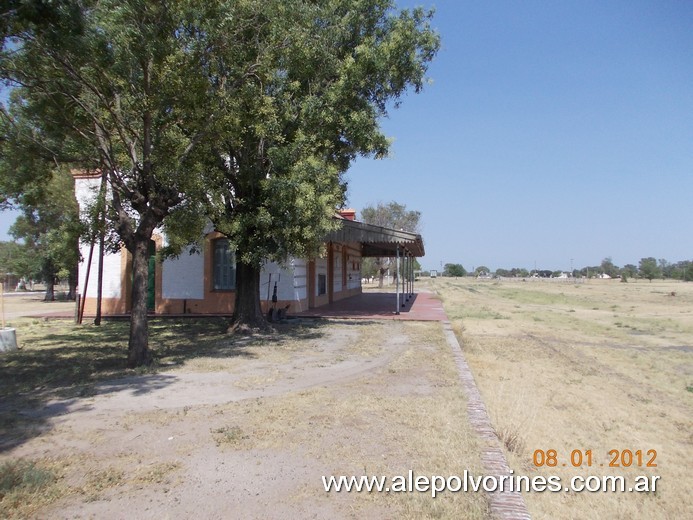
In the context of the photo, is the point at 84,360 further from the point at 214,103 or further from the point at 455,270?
the point at 455,270

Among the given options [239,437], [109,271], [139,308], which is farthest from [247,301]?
[239,437]

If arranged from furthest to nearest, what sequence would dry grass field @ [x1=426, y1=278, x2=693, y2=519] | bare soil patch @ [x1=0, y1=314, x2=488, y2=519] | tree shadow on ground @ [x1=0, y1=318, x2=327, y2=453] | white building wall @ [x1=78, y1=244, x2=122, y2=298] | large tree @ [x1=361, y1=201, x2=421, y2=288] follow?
1. large tree @ [x1=361, y1=201, x2=421, y2=288]
2. white building wall @ [x1=78, y1=244, x2=122, y2=298]
3. tree shadow on ground @ [x1=0, y1=318, x2=327, y2=453]
4. dry grass field @ [x1=426, y1=278, x2=693, y2=519]
5. bare soil patch @ [x1=0, y1=314, x2=488, y2=519]

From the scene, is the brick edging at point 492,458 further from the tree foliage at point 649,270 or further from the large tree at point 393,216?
the tree foliage at point 649,270

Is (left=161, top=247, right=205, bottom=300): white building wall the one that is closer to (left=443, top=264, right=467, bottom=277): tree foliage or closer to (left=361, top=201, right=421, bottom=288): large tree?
(left=361, top=201, right=421, bottom=288): large tree

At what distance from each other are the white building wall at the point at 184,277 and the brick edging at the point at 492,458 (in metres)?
12.5

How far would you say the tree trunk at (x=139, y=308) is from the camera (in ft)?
28.4

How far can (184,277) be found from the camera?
18484 mm

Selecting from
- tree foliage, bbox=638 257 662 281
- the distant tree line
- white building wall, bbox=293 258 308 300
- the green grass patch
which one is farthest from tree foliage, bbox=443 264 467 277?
the green grass patch

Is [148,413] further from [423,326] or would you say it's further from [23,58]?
[423,326]

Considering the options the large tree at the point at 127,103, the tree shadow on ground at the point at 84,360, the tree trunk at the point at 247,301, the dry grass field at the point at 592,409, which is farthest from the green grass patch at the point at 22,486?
the tree trunk at the point at 247,301

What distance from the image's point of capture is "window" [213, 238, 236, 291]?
18.1 meters

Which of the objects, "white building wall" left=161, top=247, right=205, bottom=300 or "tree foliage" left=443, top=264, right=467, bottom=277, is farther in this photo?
"tree foliage" left=443, top=264, right=467, bottom=277
